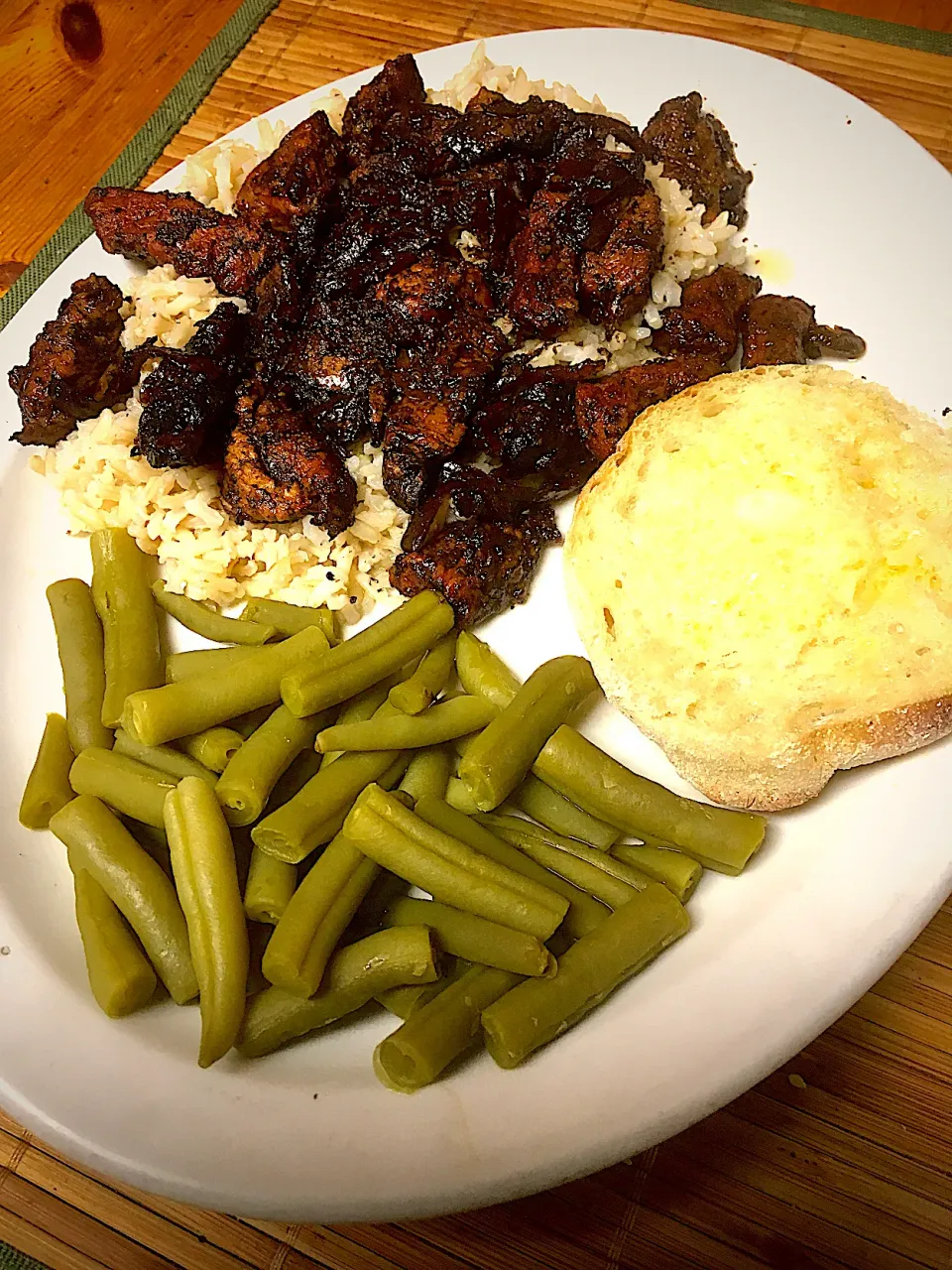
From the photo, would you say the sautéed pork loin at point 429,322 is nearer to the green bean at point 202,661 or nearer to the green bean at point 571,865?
the green bean at point 202,661

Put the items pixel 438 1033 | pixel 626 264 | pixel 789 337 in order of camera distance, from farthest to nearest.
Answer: pixel 626 264 < pixel 789 337 < pixel 438 1033

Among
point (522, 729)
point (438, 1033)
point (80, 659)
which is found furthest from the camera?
point (80, 659)

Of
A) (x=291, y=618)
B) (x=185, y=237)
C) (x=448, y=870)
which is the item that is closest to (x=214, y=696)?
(x=291, y=618)

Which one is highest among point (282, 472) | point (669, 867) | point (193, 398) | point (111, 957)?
point (193, 398)

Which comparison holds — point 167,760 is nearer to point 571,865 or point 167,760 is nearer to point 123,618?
point 123,618

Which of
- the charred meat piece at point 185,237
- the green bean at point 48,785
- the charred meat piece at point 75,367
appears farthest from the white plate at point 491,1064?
the charred meat piece at point 185,237

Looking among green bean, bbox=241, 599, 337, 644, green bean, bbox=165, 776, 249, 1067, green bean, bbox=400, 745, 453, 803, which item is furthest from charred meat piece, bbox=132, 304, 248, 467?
green bean, bbox=400, 745, 453, 803
